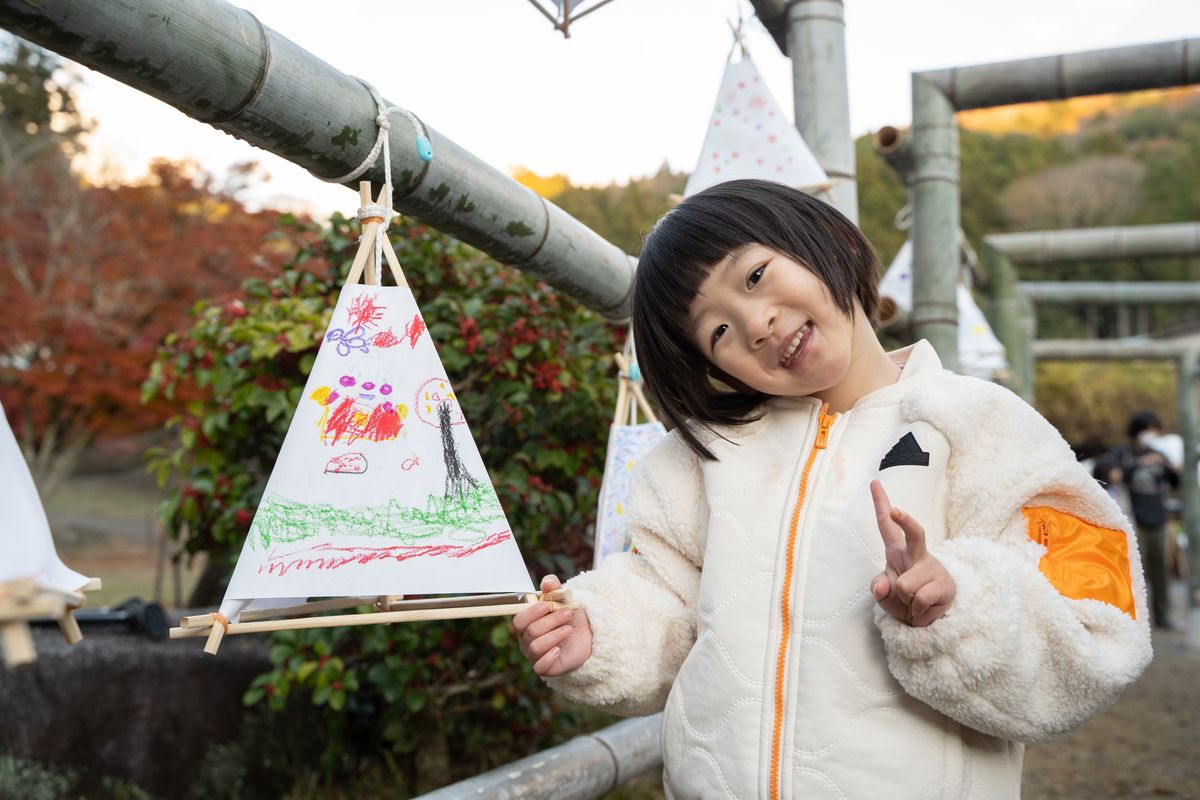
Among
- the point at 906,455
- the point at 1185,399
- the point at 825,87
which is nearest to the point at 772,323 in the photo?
the point at 906,455

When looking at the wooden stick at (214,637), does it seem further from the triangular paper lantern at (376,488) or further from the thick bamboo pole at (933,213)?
the thick bamboo pole at (933,213)

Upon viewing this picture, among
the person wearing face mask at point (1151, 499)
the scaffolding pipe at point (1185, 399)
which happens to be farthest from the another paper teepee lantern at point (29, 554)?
the person wearing face mask at point (1151, 499)

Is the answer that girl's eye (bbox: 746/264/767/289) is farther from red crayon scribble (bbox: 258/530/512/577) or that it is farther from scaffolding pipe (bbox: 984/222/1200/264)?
scaffolding pipe (bbox: 984/222/1200/264)

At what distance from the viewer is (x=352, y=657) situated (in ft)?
10.7

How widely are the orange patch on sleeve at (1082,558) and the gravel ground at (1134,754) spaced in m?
3.30

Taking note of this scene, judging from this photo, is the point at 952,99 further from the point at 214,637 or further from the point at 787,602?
the point at 214,637

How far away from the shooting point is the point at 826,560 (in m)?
1.48

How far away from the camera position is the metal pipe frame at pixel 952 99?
370cm

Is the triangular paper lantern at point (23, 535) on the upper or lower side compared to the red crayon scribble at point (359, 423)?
lower

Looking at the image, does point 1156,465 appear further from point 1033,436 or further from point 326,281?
point 1033,436

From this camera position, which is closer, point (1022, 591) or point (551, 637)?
point (1022, 591)

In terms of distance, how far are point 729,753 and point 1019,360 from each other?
6.72m

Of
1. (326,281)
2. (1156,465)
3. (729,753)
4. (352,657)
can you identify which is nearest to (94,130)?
(326,281)

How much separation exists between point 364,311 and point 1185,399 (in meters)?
9.25
